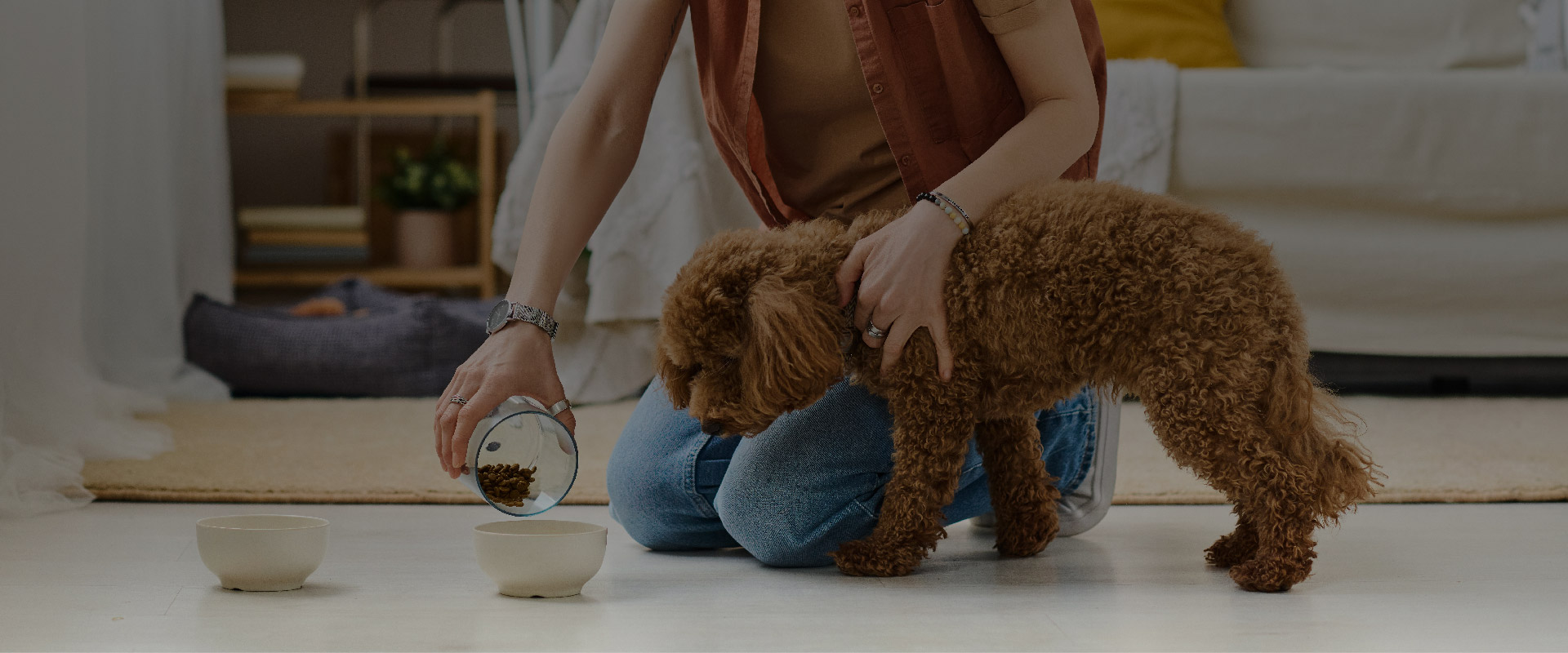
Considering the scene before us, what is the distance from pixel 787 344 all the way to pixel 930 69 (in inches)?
15.1

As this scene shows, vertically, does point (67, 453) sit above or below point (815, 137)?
below

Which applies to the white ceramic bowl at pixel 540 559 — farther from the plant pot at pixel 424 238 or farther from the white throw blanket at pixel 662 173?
the plant pot at pixel 424 238

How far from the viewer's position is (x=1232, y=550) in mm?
1224

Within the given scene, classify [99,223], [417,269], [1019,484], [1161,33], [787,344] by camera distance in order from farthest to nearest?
[417,269], [1161,33], [99,223], [1019,484], [787,344]

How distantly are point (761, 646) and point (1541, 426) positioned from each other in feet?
6.23

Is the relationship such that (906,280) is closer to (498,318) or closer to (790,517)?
(790,517)

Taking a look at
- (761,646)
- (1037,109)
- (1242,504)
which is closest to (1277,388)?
(1242,504)

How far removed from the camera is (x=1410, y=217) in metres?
2.61

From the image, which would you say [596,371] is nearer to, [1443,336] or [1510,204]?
[1443,336]

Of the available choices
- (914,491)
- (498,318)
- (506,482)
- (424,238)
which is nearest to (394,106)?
(424,238)

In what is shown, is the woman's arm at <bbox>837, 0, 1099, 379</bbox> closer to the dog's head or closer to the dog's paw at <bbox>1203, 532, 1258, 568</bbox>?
the dog's head

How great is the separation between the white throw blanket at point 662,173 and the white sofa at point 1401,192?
0.32 ft

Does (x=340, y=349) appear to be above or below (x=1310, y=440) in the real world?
below

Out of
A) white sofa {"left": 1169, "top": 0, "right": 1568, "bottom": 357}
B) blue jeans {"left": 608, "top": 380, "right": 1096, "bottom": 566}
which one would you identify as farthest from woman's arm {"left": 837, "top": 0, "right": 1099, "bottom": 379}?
white sofa {"left": 1169, "top": 0, "right": 1568, "bottom": 357}
